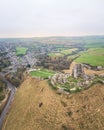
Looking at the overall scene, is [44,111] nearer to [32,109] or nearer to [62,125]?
[32,109]

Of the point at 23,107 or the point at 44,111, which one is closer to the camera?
the point at 44,111

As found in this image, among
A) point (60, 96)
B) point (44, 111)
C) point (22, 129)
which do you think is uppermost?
point (60, 96)

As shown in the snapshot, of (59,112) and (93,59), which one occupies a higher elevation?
(59,112)

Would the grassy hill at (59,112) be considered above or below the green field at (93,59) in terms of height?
above

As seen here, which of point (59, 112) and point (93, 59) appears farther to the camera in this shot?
point (93, 59)

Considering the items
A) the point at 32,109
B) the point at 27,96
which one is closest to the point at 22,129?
the point at 32,109

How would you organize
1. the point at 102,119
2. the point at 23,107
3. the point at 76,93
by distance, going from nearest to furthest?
the point at 102,119, the point at 76,93, the point at 23,107

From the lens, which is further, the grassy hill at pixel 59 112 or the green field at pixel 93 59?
the green field at pixel 93 59

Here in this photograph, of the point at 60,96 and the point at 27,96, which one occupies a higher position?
the point at 60,96
